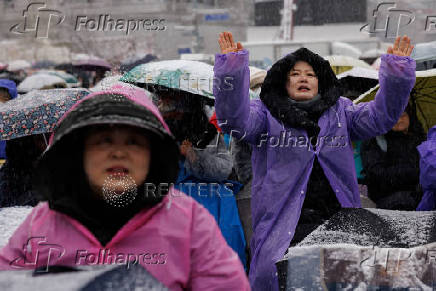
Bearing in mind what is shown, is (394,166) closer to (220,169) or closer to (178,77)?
(220,169)

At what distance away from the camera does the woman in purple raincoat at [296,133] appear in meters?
3.14

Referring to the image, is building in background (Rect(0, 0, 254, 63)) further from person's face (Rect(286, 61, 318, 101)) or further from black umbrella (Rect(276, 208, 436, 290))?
black umbrella (Rect(276, 208, 436, 290))

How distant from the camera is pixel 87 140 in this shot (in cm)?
200

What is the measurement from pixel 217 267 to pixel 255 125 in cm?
162

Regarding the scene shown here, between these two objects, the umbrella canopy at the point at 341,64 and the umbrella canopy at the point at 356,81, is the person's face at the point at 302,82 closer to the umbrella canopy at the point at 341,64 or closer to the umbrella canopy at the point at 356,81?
the umbrella canopy at the point at 356,81

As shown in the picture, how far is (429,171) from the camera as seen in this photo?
3.32m

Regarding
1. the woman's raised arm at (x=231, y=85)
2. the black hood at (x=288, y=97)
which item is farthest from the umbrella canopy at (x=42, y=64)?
the woman's raised arm at (x=231, y=85)

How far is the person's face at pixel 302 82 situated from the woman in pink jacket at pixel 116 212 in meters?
1.59

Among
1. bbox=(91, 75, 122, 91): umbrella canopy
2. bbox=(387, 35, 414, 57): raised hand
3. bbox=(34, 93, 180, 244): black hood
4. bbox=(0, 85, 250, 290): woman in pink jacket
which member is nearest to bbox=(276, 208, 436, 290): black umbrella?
bbox=(0, 85, 250, 290): woman in pink jacket

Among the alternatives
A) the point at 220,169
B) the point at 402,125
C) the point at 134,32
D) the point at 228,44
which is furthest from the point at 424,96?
the point at 134,32

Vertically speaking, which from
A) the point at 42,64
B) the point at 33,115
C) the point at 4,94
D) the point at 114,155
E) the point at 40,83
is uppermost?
the point at 114,155

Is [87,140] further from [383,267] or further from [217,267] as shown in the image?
[383,267]

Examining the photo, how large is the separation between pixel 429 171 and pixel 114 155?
2088 millimetres

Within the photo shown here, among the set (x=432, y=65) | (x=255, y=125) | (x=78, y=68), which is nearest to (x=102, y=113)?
Answer: (x=255, y=125)
